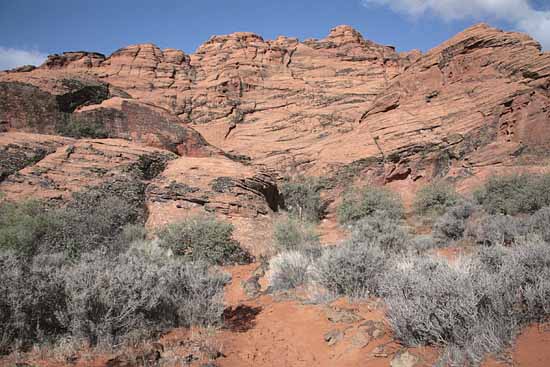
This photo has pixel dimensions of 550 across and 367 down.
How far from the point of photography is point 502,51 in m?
25.4

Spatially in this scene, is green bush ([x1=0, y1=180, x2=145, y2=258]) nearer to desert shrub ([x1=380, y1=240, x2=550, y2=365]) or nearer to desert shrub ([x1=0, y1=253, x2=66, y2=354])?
desert shrub ([x1=0, y1=253, x2=66, y2=354])

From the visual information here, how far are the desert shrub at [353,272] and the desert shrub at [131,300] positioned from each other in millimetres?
1871

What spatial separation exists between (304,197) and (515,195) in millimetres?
14524

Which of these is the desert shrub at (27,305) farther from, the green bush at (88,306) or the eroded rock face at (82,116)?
the eroded rock face at (82,116)

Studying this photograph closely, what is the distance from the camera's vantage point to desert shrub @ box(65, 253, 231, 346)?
394 centimetres

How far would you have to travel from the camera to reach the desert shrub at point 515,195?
40.4 feet

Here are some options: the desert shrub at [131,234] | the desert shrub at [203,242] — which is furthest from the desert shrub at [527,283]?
the desert shrub at [131,234]

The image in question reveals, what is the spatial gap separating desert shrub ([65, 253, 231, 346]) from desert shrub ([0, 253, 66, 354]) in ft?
0.66

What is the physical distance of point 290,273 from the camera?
23.3 feet

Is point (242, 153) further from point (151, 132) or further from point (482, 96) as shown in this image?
point (482, 96)

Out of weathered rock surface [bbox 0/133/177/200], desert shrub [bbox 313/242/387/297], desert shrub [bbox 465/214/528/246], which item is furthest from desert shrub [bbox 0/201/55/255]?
desert shrub [bbox 465/214/528/246]

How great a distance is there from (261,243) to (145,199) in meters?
5.62

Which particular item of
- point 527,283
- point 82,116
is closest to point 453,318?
point 527,283

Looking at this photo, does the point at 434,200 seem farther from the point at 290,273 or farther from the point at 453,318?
the point at 453,318
